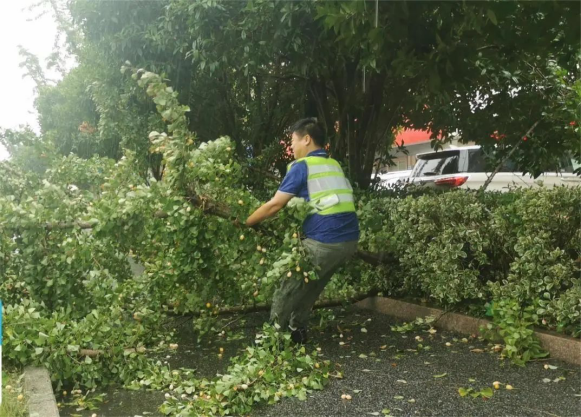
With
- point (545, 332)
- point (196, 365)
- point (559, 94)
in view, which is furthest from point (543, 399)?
point (559, 94)

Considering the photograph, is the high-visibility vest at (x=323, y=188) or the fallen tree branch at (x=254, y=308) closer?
the high-visibility vest at (x=323, y=188)

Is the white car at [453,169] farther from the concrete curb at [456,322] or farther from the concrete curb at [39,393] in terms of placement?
the concrete curb at [39,393]

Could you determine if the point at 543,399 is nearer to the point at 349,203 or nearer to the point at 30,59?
the point at 349,203

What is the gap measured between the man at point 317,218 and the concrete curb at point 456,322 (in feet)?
4.53

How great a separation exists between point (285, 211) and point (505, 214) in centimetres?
194

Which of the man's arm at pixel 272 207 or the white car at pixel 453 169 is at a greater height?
the man's arm at pixel 272 207

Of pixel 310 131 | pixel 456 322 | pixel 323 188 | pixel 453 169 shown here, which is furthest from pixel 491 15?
pixel 453 169

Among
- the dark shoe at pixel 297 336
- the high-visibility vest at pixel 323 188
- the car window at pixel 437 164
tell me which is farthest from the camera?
the car window at pixel 437 164

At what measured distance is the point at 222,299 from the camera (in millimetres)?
6340

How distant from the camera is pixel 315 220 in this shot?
5441 mm

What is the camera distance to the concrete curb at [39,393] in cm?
405

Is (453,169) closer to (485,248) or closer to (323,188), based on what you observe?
(485,248)

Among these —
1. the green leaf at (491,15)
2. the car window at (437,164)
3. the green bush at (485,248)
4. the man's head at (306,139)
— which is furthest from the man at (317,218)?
the car window at (437,164)

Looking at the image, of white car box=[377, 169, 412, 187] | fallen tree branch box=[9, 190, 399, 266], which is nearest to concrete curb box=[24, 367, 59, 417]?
fallen tree branch box=[9, 190, 399, 266]
